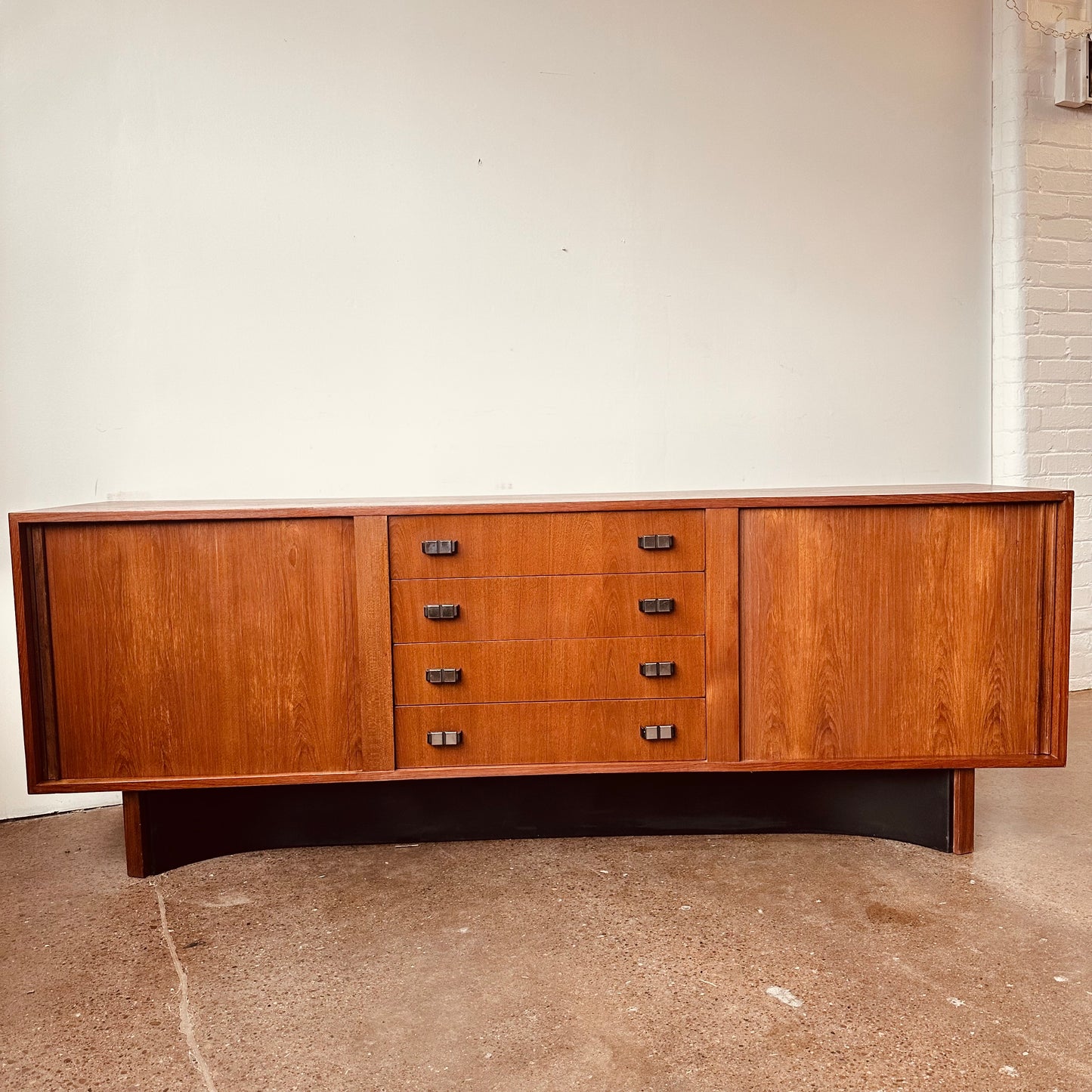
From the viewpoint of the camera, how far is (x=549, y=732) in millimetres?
2385

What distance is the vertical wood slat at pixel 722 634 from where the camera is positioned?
2.35 m

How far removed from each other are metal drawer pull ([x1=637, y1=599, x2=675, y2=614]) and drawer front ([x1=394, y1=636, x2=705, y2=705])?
0.22 ft

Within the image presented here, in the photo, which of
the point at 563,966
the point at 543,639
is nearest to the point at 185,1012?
the point at 563,966

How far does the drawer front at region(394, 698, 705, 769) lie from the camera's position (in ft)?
7.79

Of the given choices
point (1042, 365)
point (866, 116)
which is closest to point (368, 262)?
point (866, 116)

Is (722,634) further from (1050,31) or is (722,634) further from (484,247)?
(1050,31)

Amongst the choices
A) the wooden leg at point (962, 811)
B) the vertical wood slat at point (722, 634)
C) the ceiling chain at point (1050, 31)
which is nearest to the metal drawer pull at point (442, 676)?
the vertical wood slat at point (722, 634)

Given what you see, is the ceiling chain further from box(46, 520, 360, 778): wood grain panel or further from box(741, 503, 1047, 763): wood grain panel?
box(46, 520, 360, 778): wood grain panel

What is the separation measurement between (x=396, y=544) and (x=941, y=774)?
1.34m

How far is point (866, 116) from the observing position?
340 cm

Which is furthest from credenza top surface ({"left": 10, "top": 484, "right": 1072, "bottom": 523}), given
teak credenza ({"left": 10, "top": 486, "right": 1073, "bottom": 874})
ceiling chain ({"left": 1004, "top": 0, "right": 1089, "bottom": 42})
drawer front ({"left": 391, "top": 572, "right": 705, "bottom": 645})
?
ceiling chain ({"left": 1004, "top": 0, "right": 1089, "bottom": 42})

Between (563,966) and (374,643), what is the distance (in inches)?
30.9

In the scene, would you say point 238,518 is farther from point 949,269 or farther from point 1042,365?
point 1042,365

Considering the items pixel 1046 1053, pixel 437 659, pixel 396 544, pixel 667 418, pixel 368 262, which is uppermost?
pixel 368 262
